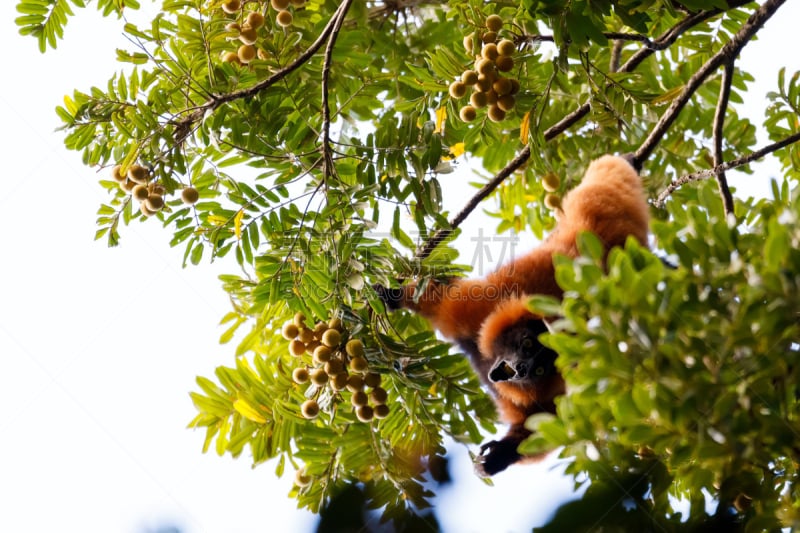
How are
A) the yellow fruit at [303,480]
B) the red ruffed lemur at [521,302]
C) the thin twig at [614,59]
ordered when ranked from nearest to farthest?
the yellow fruit at [303,480]
the red ruffed lemur at [521,302]
the thin twig at [614,59]

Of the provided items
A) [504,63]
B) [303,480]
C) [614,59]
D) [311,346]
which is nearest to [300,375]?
[311,346]

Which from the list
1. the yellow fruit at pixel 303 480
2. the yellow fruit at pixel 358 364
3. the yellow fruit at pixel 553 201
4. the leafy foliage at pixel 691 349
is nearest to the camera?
the leafy foliage at pixel 691 349

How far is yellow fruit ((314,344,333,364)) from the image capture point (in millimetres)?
2693

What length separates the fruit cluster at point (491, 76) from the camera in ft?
8.43

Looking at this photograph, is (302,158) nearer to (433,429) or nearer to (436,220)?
(436,220)

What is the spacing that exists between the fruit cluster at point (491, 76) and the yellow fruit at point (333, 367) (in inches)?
44.2

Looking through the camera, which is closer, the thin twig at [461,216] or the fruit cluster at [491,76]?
the fruit cluster at [491,76]

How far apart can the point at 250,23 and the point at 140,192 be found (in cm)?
75

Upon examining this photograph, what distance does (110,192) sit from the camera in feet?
10.0

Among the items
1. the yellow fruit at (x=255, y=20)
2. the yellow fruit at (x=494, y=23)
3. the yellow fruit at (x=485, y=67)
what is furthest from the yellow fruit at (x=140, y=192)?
the yellow fruit at (x=494, y=23)

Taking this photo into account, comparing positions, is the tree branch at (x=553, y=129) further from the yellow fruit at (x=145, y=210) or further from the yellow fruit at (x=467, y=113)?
the yellow fruit at (x=145, y=210)

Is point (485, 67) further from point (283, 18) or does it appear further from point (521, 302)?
point (521, 302)

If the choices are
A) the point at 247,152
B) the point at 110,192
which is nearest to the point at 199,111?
the point at 247,152

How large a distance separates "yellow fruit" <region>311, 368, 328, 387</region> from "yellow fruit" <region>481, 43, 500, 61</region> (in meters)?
1.34
